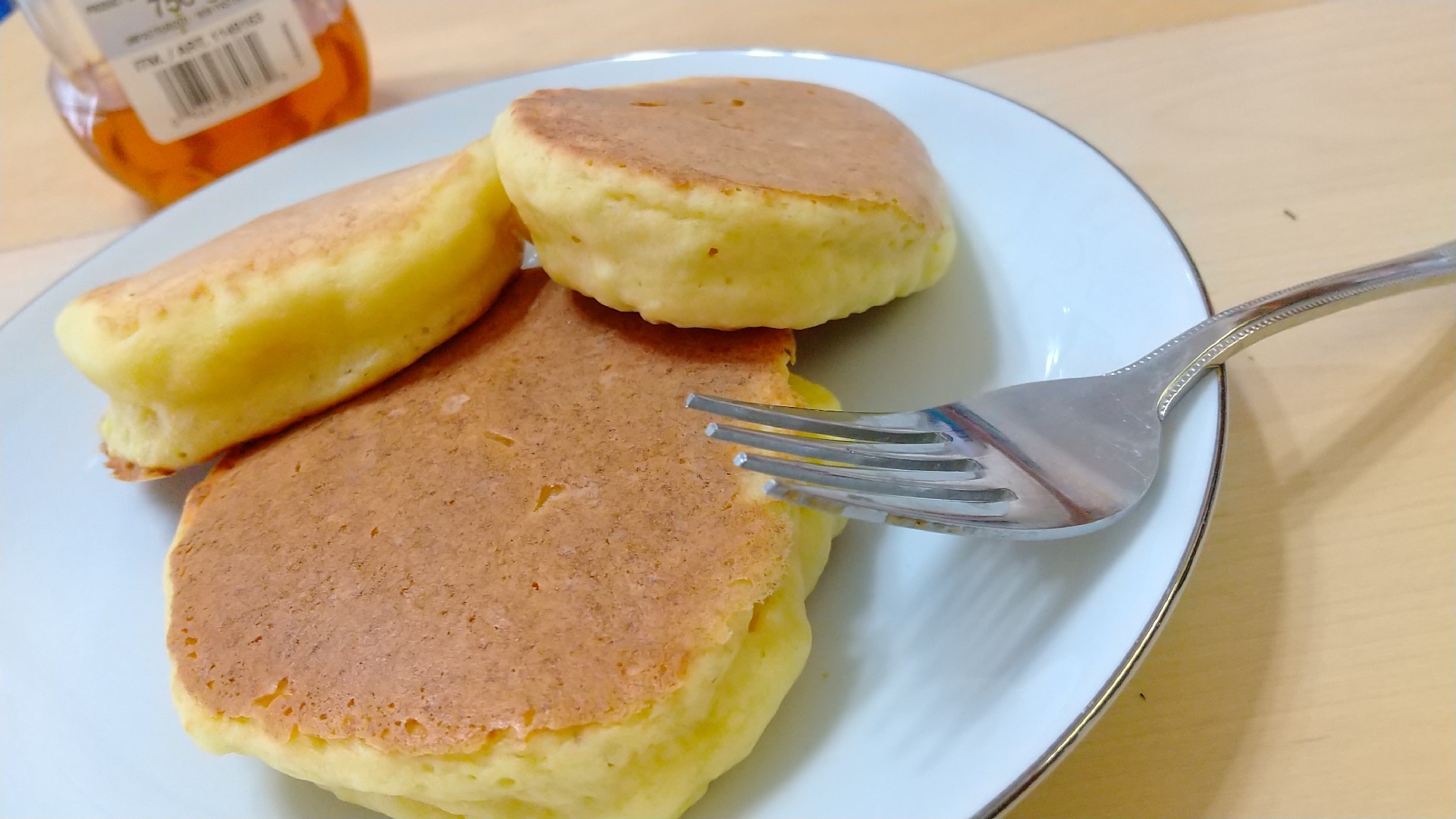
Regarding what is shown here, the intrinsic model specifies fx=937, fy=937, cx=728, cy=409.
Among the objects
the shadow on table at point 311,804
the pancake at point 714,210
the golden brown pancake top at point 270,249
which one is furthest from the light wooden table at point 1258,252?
the golden brown pancake top at point 270,249

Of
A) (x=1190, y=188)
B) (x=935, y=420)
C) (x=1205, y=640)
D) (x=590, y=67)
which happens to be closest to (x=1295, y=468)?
(x=1205, y=640)

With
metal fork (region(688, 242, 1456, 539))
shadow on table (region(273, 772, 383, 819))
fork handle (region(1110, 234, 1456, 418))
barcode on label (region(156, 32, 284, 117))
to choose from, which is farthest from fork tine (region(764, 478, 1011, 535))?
barcode on label (region(156, 32, 284, 117))

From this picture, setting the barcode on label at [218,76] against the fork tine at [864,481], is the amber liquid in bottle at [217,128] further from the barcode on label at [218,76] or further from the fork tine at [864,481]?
the fork tine at [864,481]

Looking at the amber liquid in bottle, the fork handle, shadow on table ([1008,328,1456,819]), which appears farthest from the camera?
the amber liquid in bottle

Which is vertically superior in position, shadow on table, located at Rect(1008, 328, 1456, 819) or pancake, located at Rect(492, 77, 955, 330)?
pancake, located at Rect(492, 77, 955, 330)

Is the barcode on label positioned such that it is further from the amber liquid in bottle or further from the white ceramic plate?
the white ceramic plate

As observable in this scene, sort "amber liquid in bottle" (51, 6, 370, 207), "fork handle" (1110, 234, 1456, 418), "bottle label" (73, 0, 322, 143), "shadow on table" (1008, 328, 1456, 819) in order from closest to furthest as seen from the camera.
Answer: "shadow on table" (1008, 328, 1456, 819) < "fork handle" (1110, 234, 1456, 418) < "bottle label" (73, 0, 322, 143) < "amber liquid in bottle" (51, 6, 370, 207)

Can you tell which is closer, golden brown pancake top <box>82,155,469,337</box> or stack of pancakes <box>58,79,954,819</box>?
stack of pancakes <box>58,79,954,819</box>

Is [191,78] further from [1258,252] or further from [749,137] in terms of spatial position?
[1258,252]

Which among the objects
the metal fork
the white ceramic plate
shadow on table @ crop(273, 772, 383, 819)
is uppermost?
the metal fork
